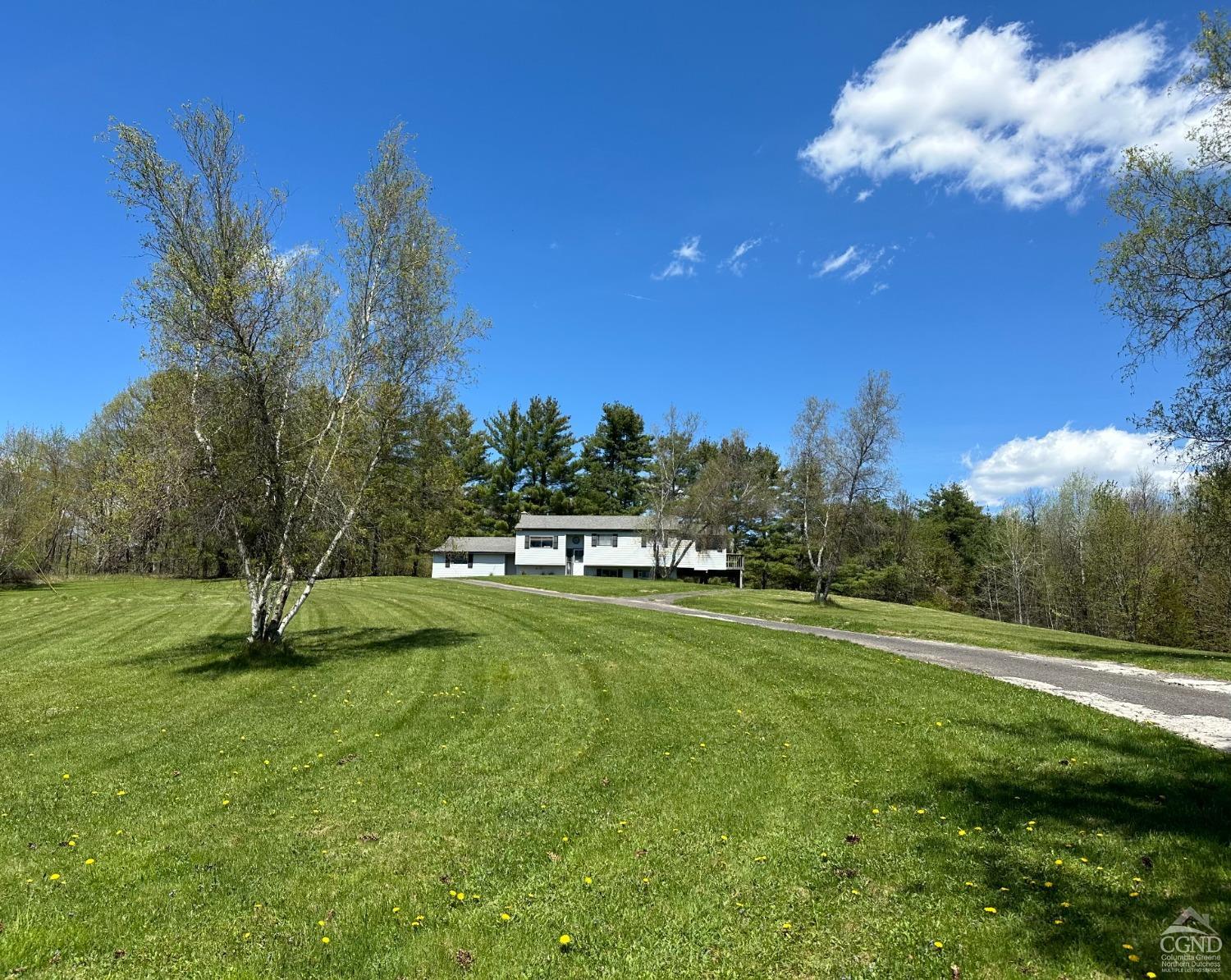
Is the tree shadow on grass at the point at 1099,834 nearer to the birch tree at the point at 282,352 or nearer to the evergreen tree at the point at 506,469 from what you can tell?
the birch tree at the point at 282,352

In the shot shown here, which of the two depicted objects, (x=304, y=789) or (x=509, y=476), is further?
(x=509, y=476)

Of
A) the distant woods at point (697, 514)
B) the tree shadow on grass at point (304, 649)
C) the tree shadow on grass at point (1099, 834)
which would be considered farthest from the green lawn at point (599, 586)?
the tree shadow on grass at point (1099, 834)

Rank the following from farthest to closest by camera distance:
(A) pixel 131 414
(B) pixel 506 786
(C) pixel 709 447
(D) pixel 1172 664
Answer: (C) pixel 709 447
(A) pixel 131 414
(D) pixel 1172 664
(B) pixel 506 786

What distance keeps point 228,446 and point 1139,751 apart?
16358 millimetres

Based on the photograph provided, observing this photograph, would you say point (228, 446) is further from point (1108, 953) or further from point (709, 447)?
point (709, 447)

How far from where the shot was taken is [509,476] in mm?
70000

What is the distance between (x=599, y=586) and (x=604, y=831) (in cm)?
3657

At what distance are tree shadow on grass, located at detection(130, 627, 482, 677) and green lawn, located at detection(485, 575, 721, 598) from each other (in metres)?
18.2

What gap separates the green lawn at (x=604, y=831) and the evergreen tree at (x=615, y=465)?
5808 cm

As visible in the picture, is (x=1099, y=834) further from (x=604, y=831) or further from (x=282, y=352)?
(x=282, y=352)

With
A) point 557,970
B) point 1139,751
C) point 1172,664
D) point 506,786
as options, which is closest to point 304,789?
point 506,786

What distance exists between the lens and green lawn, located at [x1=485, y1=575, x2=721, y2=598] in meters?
39.1

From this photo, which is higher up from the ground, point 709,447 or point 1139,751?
point 709,447

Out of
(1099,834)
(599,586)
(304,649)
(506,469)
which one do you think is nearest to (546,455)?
(506,469)
